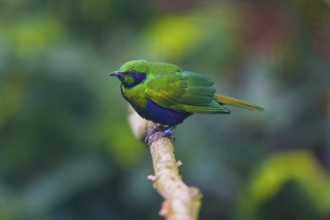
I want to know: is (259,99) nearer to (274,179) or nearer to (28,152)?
(274,179)

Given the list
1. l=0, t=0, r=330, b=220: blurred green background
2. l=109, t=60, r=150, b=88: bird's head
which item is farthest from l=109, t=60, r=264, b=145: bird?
l=0, t=0, r=330, b=220: blurred green background

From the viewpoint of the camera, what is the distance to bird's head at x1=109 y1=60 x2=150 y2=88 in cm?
182

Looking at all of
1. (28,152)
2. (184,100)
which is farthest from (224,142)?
(184,100)

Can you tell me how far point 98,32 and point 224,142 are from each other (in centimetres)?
88

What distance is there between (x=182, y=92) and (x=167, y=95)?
0.13 feet

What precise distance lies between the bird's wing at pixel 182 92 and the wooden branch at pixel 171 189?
Answer: 0.10 metres

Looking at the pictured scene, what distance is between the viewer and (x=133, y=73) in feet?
6.01

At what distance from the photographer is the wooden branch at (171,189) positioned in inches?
46.3

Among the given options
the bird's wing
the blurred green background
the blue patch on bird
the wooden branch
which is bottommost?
the wooden branch

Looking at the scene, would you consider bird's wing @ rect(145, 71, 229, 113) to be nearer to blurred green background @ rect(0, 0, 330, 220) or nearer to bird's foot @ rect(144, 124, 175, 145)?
bird's foot @ rect(144, 124, 175, 145)

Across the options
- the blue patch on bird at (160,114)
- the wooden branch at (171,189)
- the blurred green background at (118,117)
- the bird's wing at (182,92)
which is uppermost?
the blurred green background at (118,117)

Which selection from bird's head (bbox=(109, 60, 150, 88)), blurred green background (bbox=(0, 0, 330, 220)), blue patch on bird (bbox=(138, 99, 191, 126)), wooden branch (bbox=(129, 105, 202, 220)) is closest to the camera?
wooden branch (bbox=(129, 105, 202, 220))

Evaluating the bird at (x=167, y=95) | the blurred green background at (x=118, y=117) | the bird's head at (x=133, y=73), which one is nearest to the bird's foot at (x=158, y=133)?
the bird at (x=167, y=95)

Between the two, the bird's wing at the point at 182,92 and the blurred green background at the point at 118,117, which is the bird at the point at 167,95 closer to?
the bird's wing at the point at 182,92
